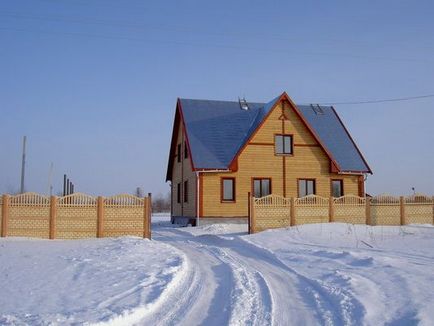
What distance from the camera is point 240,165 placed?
27.0m

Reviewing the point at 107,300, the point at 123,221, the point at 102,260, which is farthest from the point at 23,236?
the point at 107,300

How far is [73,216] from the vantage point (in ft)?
54.7

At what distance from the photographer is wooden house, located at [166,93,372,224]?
26750mm

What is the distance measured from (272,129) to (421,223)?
990 cm

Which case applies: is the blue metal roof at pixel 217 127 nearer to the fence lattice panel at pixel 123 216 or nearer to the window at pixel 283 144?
the window at pixel 283 144

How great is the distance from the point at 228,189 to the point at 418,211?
10216 millimetres

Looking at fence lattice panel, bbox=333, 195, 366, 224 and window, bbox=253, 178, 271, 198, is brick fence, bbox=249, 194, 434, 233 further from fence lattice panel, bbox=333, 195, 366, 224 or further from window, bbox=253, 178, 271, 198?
window, bbox=253, 178, 271, 198

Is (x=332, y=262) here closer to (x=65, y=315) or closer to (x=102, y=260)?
(x=102, y=260)

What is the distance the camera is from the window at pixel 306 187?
1111 inches

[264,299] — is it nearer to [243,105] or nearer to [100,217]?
[100,217]

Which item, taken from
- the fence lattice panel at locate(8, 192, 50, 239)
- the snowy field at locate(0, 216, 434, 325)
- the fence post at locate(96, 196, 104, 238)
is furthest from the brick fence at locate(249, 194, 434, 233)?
the fence lattice panel at locate(8, 192, 50, 239)

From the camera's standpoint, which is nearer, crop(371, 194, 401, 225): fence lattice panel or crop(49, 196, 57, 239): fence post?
crop(49, 196, 57, 239): fence post

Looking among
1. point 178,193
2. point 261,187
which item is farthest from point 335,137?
point 178,193

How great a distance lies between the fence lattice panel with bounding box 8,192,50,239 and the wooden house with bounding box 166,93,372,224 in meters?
10.9
